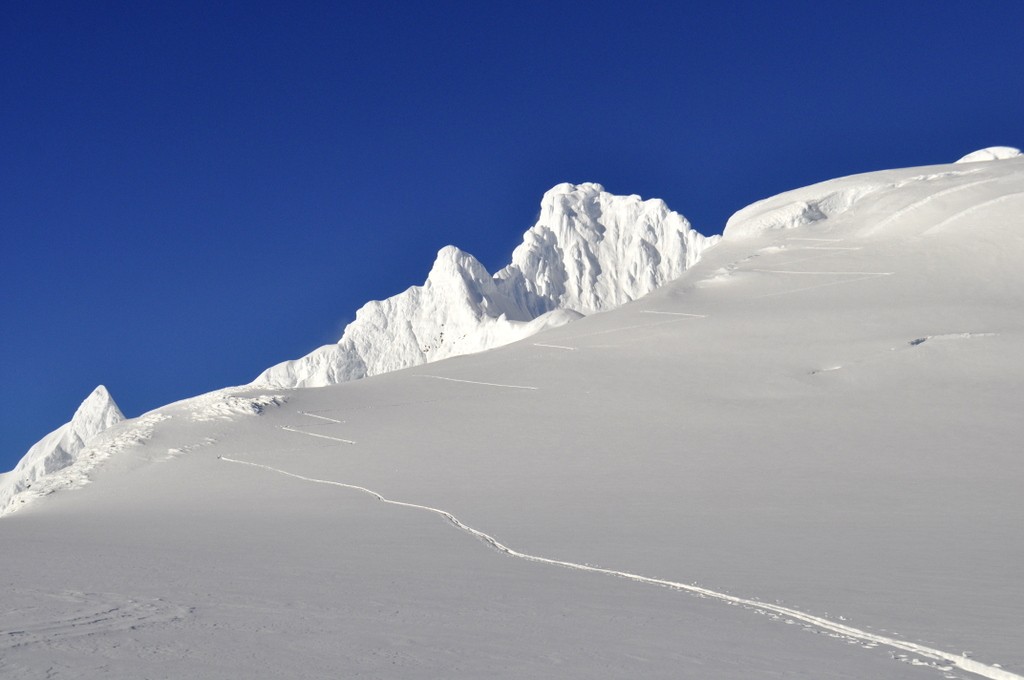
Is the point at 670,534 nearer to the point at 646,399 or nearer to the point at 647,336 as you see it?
the point at 646,399

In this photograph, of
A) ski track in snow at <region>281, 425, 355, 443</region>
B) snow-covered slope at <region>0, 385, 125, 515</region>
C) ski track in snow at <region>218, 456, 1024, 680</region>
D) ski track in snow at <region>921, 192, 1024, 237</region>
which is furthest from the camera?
snow-covered slope at <region>0, 385, 125, 515</region>

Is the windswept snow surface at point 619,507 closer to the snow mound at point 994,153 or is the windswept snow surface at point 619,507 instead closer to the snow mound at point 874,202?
the snow mound at point 874,202

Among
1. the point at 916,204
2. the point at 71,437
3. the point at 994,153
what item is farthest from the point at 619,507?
the point at 71,437

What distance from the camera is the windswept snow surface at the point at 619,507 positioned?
1048cm

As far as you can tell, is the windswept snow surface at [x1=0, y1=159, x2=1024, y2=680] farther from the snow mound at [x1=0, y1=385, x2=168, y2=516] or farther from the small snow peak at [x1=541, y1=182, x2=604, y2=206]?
the small snow peak at [x1=541, y1=182, x2=604, y2=206]

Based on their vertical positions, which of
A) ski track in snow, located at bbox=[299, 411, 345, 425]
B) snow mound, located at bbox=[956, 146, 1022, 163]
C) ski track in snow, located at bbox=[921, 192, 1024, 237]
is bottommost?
ski track in snow, located at bbox=[299, 411, 345, 425]

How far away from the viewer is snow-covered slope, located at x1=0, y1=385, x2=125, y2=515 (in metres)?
136

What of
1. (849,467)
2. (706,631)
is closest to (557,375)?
(849,467)

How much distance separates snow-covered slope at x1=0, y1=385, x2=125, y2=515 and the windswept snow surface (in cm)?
10358

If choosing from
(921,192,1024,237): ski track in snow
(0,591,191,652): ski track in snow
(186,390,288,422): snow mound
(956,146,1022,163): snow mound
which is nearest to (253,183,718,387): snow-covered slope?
(956,146,1022,163): snow mound

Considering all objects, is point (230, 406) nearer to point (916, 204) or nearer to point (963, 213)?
point (963, 213)

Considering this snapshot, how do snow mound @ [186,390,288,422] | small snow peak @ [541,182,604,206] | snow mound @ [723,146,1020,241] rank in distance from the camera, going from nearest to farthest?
1. snow mound @ [186,390,288,422]
2. snow mound @ [723,146,1020,241]
3. small snow peak @ [541,182,604,206]

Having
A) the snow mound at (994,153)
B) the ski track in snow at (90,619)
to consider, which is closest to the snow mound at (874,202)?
the snow mound at (994,153)

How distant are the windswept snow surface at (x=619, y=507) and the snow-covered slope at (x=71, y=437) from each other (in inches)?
4078
